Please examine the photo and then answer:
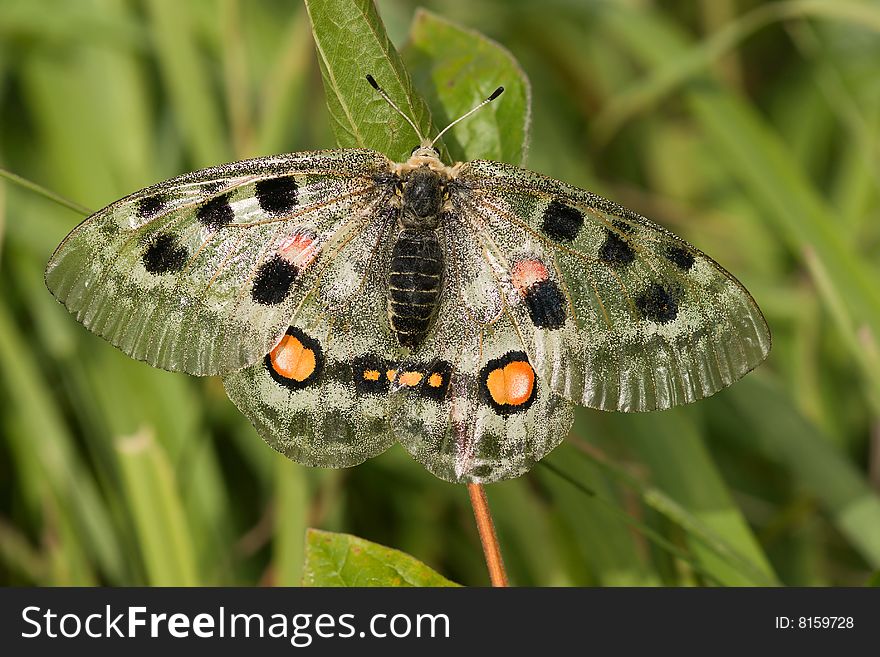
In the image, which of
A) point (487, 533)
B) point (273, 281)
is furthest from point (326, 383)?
point (487, 533)

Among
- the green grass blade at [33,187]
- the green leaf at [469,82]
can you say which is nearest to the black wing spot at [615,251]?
the green leaf at [469,82]

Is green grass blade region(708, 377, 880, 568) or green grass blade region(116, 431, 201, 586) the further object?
green grass blade region(708, 377, 880, 568)

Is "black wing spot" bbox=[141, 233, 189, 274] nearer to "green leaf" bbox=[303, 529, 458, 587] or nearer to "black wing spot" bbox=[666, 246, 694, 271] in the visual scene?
"green leaf" bbox=[303, 529, 458, 587]

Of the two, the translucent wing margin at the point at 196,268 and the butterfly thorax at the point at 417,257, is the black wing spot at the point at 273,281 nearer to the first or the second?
the translucent wing margin at the point at 196,268

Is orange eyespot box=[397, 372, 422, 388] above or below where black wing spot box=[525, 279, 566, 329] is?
below

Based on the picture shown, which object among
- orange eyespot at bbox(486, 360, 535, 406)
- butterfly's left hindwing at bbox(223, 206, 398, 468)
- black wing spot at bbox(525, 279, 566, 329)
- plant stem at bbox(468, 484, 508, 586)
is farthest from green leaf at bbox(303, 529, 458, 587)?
black wing spot at bbox(525, 279, 566, 329)
